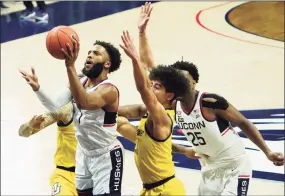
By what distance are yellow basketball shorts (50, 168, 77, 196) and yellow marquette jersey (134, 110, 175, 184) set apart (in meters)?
0.59

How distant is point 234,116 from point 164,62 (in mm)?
5646

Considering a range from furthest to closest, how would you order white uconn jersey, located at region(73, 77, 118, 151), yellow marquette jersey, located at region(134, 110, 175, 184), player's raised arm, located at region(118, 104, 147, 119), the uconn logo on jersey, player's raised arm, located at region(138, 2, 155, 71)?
player's raised arm, located at region(118, 104, 147, 119), player's raised arm, located at region(138, 2, 155, 71), yellow marquette jersey, located at region(134, 110, 175, 184), the uconn logo on jersey, white uconn jersey, located at region(73, 77, 118, 151)

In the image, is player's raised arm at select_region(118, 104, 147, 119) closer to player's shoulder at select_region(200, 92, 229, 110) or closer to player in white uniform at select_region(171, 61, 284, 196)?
player in white uniform at select_region(171, 61, 284, 196)

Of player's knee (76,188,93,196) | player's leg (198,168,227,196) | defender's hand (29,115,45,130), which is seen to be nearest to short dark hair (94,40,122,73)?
defender's hand (29,115,45,130)

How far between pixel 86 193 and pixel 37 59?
20.1ft

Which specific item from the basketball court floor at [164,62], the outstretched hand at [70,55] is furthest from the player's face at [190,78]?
the basketball court floor at [164,62]

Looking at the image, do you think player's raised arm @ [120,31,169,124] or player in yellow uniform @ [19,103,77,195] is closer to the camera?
player's raised arm @ [120,31,169,124]

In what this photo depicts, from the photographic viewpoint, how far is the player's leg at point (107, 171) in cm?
439

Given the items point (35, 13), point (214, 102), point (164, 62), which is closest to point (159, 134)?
point (214, 102)

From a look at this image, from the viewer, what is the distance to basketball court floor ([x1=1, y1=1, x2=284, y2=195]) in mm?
6562

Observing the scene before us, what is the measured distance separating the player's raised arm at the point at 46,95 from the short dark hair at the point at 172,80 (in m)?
0.70

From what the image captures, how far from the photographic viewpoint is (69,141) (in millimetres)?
4840

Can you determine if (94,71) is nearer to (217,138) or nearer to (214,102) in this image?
(214,102)

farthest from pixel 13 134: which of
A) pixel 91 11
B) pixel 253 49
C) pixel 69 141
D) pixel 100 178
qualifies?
pixel 91 11
